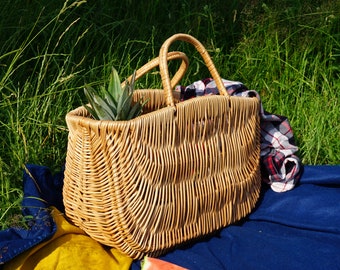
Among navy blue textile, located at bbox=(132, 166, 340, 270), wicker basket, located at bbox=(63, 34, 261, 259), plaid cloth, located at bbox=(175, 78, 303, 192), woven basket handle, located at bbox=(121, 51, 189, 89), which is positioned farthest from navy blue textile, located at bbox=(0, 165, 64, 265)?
plaid cloth, located at bbox=(175, 78, 303, 192)

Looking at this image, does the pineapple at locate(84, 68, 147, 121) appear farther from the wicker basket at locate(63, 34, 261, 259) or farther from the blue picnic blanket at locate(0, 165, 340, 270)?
the blue picnic blanket at locate(0, 165, 340, 270)

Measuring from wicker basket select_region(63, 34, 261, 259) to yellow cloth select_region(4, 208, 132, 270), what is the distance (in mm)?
44

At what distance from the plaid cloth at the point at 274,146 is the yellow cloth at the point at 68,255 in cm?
90

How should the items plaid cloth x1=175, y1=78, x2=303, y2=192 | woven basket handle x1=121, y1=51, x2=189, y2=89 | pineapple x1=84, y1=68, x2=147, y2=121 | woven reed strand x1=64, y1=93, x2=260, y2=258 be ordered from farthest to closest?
plaid cloth x1=175, y1=78, x2=303, y2=192 → woven basket handle x1=121, y1=51, x2=189, y2=89 → pineapple x1=84, y1=68, x2=147, y2=121 → woven reed strand x1=64, y1=93, x2=260, y2=258

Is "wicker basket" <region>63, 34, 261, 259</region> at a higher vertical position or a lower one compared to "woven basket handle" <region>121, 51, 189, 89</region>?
lower

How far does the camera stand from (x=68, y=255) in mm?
2377

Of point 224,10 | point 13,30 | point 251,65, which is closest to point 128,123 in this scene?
point 13,30

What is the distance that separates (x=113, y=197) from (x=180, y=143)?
13.0 inches

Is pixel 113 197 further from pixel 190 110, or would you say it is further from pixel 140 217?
pixel 190 110

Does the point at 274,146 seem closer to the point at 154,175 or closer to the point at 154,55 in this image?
the point at 154,175

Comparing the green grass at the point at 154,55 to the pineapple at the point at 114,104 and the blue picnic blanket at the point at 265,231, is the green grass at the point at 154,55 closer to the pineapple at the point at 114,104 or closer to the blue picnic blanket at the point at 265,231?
the blue picnic blanket at the point at 265,231

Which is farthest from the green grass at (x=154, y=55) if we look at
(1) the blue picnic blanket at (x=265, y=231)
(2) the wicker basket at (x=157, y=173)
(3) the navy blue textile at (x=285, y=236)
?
(2) the wicker basket at (x=157, y=173)

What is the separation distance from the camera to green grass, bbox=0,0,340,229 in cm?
301

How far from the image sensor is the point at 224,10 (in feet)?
13.7
